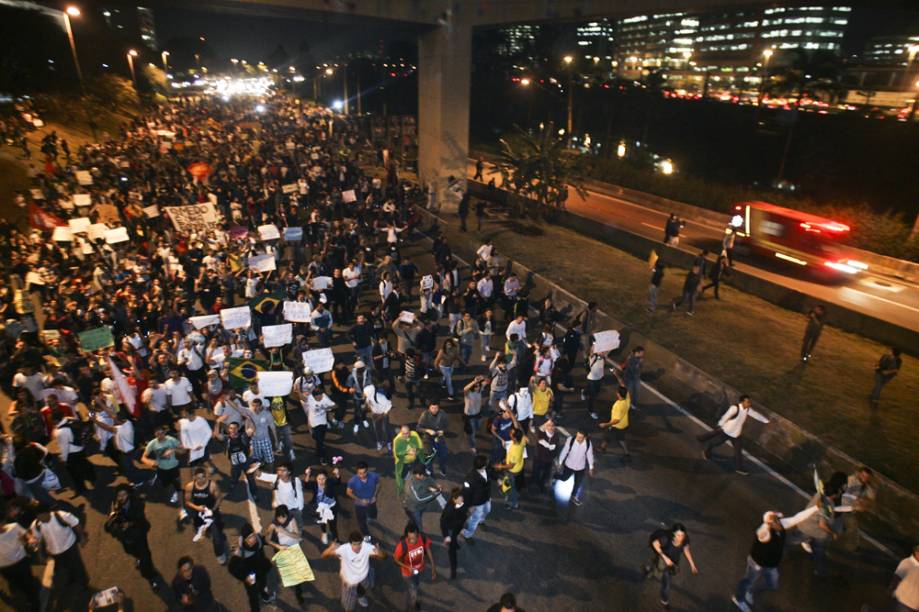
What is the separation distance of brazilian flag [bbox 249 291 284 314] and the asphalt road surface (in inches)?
154

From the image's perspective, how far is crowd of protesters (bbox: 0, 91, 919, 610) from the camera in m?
7.35

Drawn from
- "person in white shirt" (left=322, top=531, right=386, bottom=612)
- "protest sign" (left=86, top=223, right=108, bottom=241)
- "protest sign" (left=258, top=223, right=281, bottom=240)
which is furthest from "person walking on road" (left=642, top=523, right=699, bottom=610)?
"protest sign" (left=86, top=223, right=108, bottom=241)

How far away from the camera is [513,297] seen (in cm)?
1557

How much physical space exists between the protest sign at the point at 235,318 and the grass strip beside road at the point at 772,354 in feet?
31.2

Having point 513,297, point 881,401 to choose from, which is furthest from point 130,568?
point 881,401

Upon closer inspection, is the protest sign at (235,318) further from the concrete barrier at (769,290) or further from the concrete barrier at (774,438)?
the concrete barrier at (769,290)

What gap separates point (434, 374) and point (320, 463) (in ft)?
13.2

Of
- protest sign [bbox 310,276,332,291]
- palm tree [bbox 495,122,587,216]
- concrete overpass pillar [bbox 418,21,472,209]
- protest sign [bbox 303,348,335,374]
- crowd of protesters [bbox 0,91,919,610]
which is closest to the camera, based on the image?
crowd of protesters [bbox 0,91,919,610]

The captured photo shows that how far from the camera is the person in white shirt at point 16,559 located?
6.87m

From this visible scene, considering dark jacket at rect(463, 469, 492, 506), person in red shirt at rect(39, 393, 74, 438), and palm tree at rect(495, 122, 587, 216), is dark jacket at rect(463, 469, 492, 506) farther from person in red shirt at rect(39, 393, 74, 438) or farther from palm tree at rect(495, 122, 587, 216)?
palm tree at rect(495, 122, 587, 216)

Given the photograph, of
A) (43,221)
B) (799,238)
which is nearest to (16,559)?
(43,221)

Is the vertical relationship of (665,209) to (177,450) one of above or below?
below

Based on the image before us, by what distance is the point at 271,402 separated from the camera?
1041cm

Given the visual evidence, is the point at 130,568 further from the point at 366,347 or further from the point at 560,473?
the point at 560,473
